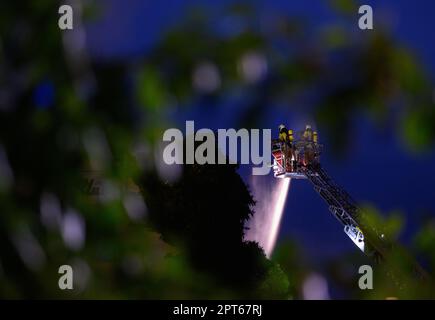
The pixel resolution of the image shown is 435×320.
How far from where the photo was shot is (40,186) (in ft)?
4.57

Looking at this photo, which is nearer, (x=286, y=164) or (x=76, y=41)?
(x=76, y=41)

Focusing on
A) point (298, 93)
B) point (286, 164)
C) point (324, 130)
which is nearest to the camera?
point (324, 130)

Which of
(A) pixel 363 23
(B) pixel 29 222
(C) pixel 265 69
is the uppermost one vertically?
(A) pixel 363 23

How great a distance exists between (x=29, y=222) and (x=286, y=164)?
61.7 ft

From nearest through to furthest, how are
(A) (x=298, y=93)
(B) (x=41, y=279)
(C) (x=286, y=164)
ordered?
(A) (x=298, y=93)
(B) (x=41, y=279)
(C) (x=286, y=164)

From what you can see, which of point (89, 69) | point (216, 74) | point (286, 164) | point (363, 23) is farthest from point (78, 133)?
Answer: point (286, 164)

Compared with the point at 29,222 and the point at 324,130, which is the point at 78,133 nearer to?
the point at 29,222

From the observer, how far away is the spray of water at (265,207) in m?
26.4

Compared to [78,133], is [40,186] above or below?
below

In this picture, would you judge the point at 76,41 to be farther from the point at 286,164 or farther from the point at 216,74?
the point at 286,164

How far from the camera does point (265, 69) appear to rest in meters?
1.23

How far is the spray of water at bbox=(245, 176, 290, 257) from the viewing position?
26391 millimetres

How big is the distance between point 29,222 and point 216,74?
547mm

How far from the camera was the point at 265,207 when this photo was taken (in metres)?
28.6
